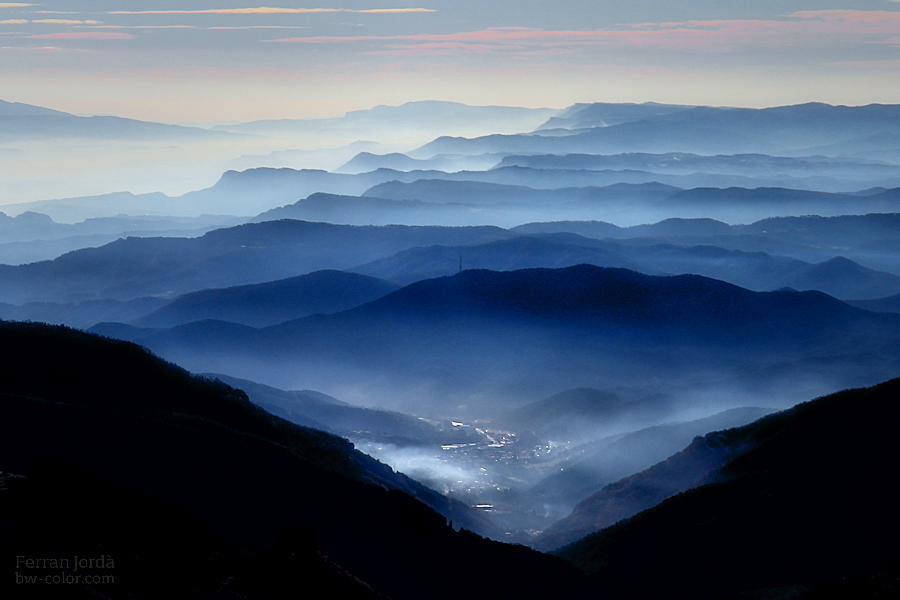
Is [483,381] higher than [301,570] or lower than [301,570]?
higher

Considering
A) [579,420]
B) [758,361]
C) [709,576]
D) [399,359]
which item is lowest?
[709,576]

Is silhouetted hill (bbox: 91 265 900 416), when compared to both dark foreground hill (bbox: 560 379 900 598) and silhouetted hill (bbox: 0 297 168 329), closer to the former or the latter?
silhouetted hill (bbox: 0 297 168 329)

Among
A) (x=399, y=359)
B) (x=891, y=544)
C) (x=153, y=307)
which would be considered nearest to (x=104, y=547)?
(x=891, y=544)

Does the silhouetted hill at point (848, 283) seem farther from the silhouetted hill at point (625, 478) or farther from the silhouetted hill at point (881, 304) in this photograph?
the silhouetted hill at point (625, 478)

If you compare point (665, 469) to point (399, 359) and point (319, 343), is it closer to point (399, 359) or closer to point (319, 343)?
point (399, 359)

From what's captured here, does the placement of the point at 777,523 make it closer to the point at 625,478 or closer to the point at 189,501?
the point at 625,478

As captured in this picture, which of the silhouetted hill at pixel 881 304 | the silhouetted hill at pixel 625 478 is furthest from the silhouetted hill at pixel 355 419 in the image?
the silhouetted hill at pixel 881 304
